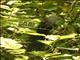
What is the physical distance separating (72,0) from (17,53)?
1288mm

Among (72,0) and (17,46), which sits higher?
(72,0)

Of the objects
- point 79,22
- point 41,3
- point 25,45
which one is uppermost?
point 41,3

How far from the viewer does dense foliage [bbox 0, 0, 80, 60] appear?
1.42m

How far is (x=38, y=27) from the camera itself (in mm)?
2037

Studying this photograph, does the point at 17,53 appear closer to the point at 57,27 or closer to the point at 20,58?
the point at 20,58

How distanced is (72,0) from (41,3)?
0.42 metres

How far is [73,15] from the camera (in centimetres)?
213

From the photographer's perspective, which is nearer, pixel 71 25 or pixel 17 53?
pixel 17 53

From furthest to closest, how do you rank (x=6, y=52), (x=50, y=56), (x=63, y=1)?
(x=63, y=1)
(x=6, y=52)
(x=50, y=56)

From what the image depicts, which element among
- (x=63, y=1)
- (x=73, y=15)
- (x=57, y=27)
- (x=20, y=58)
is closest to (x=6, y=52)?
(x=20, y=58)

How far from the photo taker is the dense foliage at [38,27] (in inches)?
55.7

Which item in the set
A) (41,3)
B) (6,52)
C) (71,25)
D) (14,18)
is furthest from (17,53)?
(41,3)

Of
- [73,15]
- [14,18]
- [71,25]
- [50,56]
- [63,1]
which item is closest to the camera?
[50,56]

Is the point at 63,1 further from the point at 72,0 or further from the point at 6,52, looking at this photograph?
the point at 6,52
